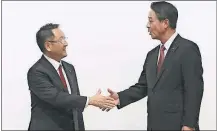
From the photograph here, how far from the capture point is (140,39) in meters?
3.61

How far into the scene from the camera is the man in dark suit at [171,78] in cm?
260

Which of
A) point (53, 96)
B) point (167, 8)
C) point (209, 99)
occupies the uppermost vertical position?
point (167, 8)

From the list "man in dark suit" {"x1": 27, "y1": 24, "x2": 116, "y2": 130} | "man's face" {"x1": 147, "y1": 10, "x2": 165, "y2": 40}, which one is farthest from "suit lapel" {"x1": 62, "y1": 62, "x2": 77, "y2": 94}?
"man's face" {"x1": 147, "y1": 10, "x2": 165, "y2": 40}

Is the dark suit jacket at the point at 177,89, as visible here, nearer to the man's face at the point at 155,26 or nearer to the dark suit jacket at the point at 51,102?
the man's face at the point at 155,26

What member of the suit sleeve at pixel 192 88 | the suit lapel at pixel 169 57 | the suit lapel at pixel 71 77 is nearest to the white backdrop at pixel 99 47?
the suit lapel at pixel 71 77

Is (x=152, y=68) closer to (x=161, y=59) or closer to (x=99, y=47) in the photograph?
(x=161, y=59)

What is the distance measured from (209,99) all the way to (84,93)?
44.4 inches

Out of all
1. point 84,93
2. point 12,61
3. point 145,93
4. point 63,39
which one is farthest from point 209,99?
point 12,61

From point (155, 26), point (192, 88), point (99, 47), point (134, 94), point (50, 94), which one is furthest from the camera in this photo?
point (99, 47)

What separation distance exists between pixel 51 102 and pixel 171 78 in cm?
82

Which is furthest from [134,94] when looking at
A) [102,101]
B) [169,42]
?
[169,42]

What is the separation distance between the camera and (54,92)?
2.72m

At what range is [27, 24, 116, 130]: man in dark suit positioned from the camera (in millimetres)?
2740

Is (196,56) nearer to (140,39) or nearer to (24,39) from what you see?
(140,39)
